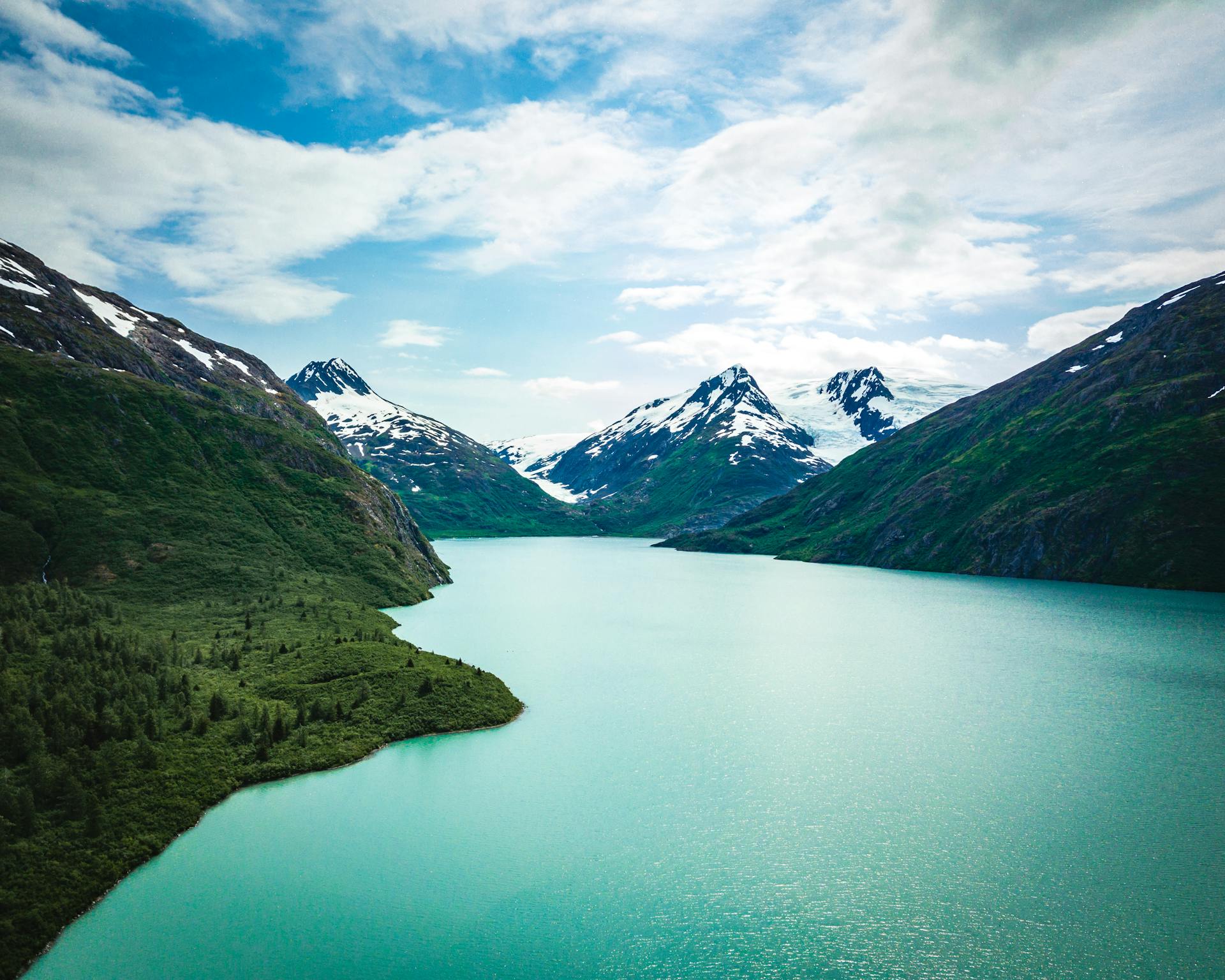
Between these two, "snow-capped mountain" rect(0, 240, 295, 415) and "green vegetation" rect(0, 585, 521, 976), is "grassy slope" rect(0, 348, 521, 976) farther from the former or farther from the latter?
"snow-capped mountain" rect(0, 240, 295, 415)

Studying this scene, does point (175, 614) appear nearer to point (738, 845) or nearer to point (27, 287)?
point (738, 845)

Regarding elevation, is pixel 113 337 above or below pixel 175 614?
above

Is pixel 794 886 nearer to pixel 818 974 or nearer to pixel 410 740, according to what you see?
pixel 818 974

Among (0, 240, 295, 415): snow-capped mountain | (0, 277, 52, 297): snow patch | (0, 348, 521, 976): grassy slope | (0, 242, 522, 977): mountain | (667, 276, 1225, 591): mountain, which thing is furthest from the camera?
(667, 276, 1225, 591): mountain

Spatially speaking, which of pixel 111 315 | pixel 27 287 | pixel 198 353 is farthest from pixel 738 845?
pixel 198 353

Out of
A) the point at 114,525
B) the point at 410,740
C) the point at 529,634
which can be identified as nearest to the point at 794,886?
the point at 410,740

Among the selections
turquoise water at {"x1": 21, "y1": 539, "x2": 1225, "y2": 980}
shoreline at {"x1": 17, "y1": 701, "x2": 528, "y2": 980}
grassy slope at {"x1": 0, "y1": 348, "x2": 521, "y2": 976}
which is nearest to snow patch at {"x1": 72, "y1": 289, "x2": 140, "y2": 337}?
grassy slope at {"x1": 0, "y1": 348, "x2": 521, "y2": 976}
